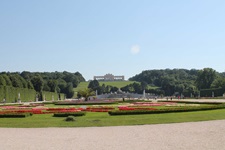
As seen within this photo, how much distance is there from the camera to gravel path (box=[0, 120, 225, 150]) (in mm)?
8594

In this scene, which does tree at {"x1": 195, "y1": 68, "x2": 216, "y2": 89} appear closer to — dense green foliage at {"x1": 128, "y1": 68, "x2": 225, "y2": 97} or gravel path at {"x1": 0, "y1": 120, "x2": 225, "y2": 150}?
dense green foliage at {"x1": 128, "y1": 68, "x2": 225, "y2": 97}

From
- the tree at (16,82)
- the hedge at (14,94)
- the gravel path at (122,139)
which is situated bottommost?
the gravel path at (122,139)

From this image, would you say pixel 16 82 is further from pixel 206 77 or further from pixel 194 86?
pixel 194 86

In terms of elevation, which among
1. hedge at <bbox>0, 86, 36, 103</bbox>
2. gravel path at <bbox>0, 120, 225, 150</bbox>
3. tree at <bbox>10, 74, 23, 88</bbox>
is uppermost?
tree at <bbox>10, 74, 23, 88</bbox>

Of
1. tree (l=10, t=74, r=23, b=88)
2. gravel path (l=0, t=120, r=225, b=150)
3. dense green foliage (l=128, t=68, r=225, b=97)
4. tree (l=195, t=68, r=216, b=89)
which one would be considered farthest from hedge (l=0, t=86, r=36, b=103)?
tree (l=195, t=68, r=216, b=89)

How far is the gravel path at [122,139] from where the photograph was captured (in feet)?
28.2

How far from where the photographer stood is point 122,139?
9844 millimetres

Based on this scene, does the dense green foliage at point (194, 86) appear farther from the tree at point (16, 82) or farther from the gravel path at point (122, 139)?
the gravel path at point (122, 139)

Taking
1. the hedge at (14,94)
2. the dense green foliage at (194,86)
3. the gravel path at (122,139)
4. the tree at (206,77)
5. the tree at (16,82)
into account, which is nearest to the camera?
the gravel path at (122,139)

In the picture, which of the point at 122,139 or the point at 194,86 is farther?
the point at 194,86

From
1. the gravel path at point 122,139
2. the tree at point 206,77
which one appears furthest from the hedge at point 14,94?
the tree at point 206,77

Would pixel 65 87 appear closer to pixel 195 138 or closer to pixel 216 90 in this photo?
pixel 216 90

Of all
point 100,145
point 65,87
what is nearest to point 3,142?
point 100,145

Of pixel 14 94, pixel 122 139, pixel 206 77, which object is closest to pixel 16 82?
pixel 14 94
